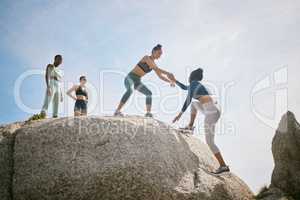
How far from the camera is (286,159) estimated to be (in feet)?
39.7

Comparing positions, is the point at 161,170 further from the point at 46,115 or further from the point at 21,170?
the point at 46,115

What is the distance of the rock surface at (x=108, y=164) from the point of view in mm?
9141

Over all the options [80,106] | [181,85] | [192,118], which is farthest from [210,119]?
[80,106]

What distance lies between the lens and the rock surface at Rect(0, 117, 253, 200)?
360 inches

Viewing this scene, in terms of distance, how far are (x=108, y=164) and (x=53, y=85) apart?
5063 mm

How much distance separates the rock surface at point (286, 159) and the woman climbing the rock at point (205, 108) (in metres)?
2.43

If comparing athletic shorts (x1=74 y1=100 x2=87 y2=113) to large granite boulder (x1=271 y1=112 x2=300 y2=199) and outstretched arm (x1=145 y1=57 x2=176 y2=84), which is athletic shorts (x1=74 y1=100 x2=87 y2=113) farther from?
large granite boulder (x1=271 y1=112 x2=300 y2=199)

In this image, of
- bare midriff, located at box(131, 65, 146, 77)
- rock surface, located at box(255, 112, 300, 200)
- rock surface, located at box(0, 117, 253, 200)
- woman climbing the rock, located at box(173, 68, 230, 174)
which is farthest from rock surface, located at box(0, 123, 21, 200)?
rock surface, located at box(255, 112, 300, 200)

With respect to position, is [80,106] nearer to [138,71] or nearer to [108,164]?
[138,71]

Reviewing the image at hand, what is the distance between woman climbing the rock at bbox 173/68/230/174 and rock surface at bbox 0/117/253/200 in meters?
0.67

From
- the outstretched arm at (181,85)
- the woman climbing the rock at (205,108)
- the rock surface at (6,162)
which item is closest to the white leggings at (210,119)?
the woman climbing the rock at (205,108)

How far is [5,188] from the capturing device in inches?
388

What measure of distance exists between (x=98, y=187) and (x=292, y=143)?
7.43 m

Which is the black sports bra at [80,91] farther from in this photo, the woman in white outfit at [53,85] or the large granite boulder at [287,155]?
the large granite boulder at [287,155]
